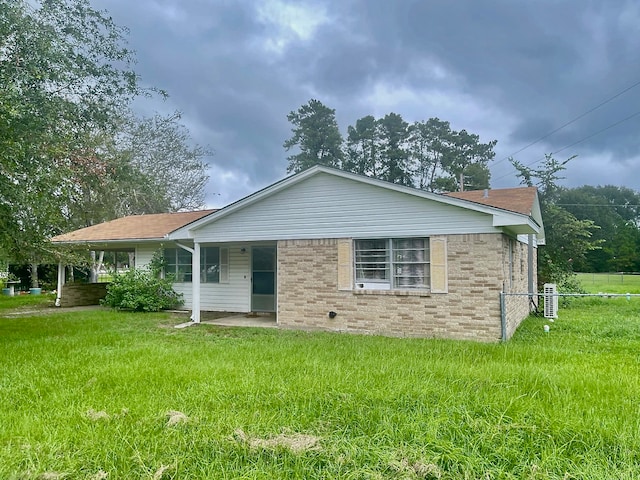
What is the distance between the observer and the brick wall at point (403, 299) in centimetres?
841

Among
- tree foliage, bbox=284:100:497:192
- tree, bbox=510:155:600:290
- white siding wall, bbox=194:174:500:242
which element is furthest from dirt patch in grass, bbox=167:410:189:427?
tree foliage, bbox=284:100:497:192

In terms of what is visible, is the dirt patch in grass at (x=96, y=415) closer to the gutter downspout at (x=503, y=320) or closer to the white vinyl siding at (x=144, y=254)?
the gutter downspout at (x=503, y=320)

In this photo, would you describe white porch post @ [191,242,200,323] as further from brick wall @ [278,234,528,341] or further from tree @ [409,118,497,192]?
tree @ [409,118,497,192]

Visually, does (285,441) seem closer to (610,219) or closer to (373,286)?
(373,286)

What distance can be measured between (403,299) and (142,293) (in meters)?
9.07

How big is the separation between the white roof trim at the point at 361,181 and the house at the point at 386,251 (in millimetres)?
25

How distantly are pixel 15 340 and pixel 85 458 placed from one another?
22.5 ft

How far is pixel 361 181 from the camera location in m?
9.57

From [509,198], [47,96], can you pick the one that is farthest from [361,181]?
[47,96]

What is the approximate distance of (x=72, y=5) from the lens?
9109 millimetres

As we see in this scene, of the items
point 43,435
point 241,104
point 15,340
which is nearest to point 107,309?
point 15,340

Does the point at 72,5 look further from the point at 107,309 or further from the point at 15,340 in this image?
the point at 107,309

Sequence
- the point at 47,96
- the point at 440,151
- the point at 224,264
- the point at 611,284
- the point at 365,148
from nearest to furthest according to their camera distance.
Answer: the point at 47,96 → the point at 224,264 → the point at 611,284 → the point at 365,148 → the point at 440,151

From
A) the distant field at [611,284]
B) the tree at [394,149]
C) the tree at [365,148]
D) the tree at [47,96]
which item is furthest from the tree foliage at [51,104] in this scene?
the tree at [394,149]
